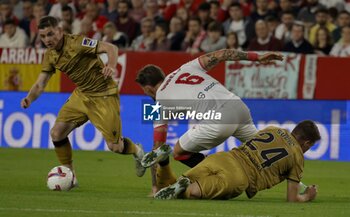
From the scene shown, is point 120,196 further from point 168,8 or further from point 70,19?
point 168,8

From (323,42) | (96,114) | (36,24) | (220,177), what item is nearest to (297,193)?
(220,177)

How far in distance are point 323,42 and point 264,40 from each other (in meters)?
1.23

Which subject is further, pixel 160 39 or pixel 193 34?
pixel 160 39

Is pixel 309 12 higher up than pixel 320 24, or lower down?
higher up

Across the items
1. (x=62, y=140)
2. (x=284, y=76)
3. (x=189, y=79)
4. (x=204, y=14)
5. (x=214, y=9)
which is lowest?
(x=62, y=140)

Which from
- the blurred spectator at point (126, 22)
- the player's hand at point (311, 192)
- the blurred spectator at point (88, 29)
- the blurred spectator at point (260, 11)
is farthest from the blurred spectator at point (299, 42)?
the player's hand at point (311, 192)

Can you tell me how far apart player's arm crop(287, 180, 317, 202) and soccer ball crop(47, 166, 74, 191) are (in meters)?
2.90

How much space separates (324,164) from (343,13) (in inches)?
172

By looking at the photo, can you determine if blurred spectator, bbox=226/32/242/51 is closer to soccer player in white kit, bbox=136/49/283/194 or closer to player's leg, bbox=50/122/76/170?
player's leg, bbox=50/122/76/170

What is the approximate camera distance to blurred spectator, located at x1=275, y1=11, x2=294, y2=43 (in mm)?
21688

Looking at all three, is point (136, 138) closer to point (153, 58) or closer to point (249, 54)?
point (153, 58)

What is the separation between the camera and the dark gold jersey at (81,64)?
13453 mm

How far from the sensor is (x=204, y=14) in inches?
914

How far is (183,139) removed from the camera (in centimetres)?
1226
